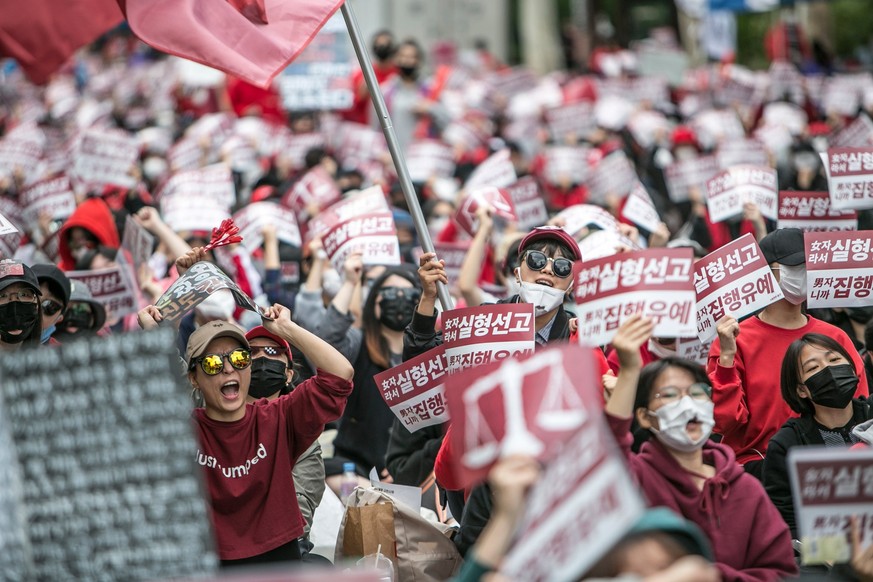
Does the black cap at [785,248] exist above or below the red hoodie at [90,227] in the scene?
below

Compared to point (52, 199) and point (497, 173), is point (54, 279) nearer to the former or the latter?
point (52, 199)

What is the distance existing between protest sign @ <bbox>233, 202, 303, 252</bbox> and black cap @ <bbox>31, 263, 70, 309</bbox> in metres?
2.78

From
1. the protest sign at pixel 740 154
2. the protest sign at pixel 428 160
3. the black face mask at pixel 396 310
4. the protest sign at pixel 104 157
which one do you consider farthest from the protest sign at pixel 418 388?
the protest sign at pixel 428 160

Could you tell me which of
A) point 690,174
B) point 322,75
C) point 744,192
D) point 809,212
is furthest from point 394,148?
point 322,75

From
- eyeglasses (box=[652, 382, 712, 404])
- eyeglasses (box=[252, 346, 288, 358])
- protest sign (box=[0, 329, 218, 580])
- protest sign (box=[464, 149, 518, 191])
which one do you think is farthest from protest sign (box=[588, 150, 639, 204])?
protest sign (box=[0, 329, 218, 580])

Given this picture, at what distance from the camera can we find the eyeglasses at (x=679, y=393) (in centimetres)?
548

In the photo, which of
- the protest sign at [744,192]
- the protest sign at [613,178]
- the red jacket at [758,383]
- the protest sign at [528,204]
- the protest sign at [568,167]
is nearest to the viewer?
the red jacket at [758,383]

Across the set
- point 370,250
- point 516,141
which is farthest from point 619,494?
point 516,141

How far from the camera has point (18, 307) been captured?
23.2ft

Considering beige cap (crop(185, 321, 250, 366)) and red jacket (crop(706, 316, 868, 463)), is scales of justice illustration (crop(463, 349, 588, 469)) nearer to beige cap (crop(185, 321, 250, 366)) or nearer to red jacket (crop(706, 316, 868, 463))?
beige cap (crop(185, 321, 250, 366))

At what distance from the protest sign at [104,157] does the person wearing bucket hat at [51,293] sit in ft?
15.1

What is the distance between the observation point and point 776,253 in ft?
25.4

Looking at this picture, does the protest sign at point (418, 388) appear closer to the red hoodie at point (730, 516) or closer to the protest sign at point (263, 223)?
the red hoodie at point (730, 516)

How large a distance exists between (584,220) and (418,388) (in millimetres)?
2664
